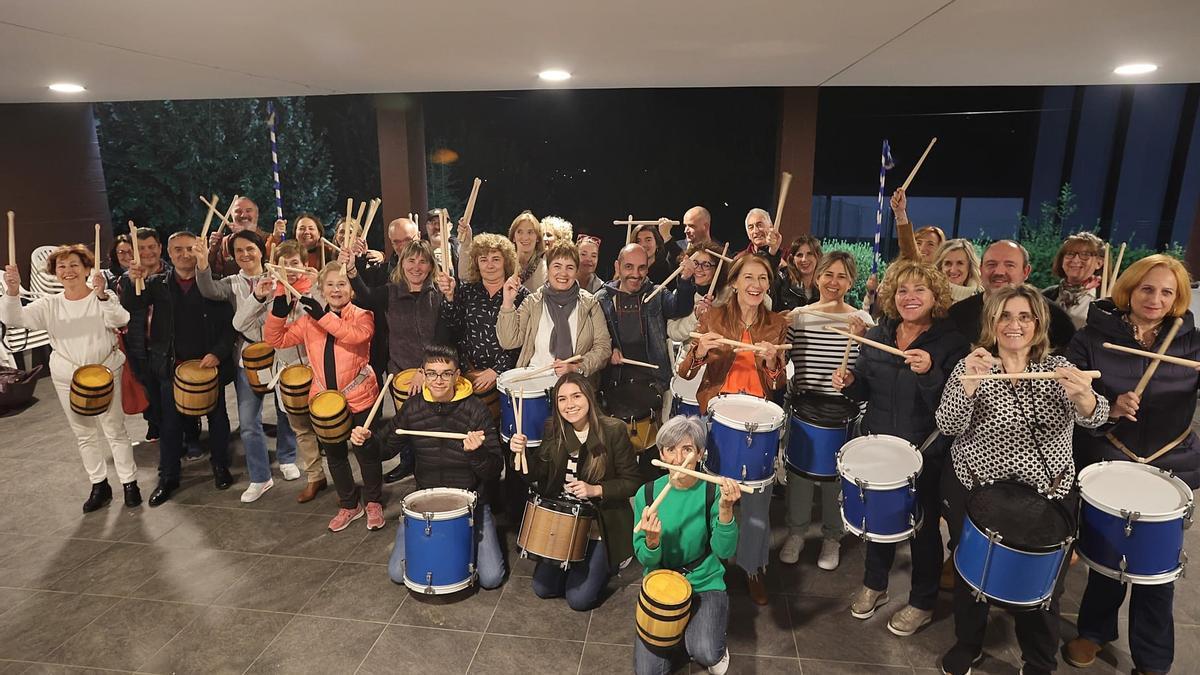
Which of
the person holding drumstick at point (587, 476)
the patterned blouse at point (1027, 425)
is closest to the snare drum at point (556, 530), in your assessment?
the person holding drumstick at point (587, 476)

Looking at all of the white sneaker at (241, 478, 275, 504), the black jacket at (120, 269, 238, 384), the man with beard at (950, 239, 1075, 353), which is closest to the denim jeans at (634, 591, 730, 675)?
the man with beard at (950, 239, 1075, 353)

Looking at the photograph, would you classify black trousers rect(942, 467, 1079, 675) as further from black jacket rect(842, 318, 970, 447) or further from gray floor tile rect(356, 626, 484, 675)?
gray floor tile rect(356, 626, 484, 675)

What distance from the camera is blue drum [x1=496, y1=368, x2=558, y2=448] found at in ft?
11.8

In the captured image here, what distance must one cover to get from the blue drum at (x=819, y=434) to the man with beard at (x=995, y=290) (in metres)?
0.66

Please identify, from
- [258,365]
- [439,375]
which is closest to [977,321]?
[439,375]

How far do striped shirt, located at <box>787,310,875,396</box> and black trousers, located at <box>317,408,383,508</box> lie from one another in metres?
2.39

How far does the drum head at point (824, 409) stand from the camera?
3.17 meters

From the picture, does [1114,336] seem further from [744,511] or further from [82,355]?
[82,355]

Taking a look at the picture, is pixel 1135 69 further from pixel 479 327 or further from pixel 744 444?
pixel 479 327

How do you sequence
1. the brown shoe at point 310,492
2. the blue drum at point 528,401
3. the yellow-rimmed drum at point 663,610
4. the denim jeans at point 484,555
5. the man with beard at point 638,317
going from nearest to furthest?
the yellow-rimmed drum at point 663,610 < the denim jeans at point 484,555 < the blue drum at point 528,401 < the man with beard at point 638,317 < the brown shoe at point 310,492

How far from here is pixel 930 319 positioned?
121 inches

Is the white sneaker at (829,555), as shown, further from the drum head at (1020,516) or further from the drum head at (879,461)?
the drum head at (1020,516)

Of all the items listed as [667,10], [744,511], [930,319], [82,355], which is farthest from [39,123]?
[930,319]

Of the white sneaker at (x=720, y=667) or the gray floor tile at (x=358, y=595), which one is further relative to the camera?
the gray floor tile at (x=358, y=595)
